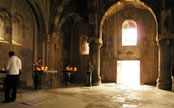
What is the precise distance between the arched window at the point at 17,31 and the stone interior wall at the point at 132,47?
23.7ft

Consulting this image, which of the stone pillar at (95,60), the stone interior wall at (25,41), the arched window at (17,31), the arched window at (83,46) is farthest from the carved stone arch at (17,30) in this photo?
the arched window at (83,46)

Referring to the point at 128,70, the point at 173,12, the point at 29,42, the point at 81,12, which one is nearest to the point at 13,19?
the point at 29,42

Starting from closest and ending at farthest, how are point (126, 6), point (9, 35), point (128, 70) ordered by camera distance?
point (9, 35) < point (126, 6) < point (128, 70)

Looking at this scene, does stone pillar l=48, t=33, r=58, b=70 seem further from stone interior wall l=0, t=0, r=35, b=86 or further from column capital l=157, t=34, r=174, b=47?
column capital l=157, t=34, r=174, b=47

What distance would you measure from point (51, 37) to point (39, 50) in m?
1.51

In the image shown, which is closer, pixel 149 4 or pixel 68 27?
pixel 149 4

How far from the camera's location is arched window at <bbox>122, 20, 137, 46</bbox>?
53.1 ft

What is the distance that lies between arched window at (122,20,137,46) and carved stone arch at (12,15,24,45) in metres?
8.78

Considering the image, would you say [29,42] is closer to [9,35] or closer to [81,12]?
[9,35]

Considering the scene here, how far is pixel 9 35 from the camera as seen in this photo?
12391mm

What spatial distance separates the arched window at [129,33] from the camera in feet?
53.1

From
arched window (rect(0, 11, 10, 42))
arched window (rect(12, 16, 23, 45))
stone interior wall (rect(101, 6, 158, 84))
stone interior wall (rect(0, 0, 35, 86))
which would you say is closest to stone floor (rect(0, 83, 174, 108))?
arched window (rect(0, 11, 10, 42))

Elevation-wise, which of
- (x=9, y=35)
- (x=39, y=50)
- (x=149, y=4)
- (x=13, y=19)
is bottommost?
(x=39, y=50)

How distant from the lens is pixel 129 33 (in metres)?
16.4
